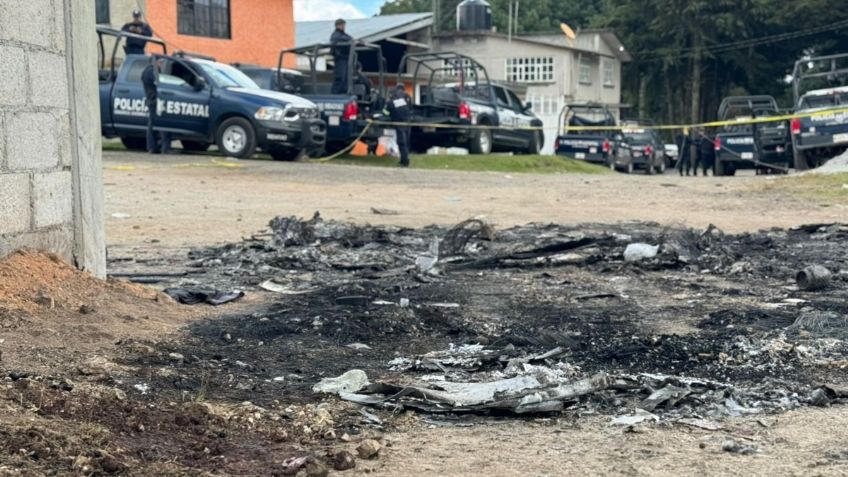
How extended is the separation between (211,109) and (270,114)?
1190 mm

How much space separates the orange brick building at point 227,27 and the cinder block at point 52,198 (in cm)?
2397

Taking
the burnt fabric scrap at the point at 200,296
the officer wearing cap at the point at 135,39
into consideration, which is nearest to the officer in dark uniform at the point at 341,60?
the officer wearing cap at the point at 135,39

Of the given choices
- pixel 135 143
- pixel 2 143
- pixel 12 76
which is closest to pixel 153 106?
pixel 135 143

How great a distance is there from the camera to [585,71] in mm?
55938

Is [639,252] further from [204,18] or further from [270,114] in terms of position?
[204,18]

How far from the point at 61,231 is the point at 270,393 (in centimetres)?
230

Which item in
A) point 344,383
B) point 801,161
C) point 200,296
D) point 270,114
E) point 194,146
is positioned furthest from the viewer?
point 801,161

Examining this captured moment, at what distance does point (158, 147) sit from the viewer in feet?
69.1

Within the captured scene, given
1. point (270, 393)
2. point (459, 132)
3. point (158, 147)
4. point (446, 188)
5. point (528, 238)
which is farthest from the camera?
point (459, 132)

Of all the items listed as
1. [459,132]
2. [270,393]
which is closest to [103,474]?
[270,393]

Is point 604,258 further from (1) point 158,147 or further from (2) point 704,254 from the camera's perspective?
(1) point 158,147

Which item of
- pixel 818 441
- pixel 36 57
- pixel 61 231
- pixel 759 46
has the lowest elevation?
pixel 818 441

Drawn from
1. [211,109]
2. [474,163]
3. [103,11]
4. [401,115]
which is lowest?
[474,163]

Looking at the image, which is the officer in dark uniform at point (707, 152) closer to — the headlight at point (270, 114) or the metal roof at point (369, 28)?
the metal roof at point (369, 28)
